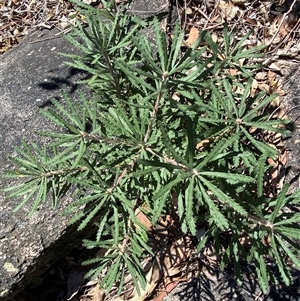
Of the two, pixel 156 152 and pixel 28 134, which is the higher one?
pixel 156 152

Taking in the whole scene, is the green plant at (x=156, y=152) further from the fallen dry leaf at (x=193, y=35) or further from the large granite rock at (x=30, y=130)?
the fallen dry leaf at (x=193, y=35)

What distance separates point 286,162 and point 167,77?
208cm

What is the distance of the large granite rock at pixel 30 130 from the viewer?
3365 millimetres

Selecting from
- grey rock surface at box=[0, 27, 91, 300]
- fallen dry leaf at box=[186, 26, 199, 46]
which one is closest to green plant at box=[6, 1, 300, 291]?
grey rock surface at box=[0, 27, 91, 300]

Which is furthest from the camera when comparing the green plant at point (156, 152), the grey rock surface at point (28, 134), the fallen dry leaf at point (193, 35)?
the fallen dry leaf at point (193, 35)

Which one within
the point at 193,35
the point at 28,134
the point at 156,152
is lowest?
the point at 193,35

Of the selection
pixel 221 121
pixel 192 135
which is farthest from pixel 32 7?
pixel 192 135

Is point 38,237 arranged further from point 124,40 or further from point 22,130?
point 124,40

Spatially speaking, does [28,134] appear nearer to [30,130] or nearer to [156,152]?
→ [30,130]

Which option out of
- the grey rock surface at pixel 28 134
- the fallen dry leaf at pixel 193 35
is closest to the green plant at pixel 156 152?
the grey rock surface at pixel 28 134

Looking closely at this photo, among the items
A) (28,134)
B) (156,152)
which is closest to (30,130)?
(28,134)

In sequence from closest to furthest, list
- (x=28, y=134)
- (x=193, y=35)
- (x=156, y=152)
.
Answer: (x=156, y=152)
(x=28, y=134)
(x=193, y=35)

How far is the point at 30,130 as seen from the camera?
370cm

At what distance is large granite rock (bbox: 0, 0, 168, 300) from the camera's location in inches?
132
